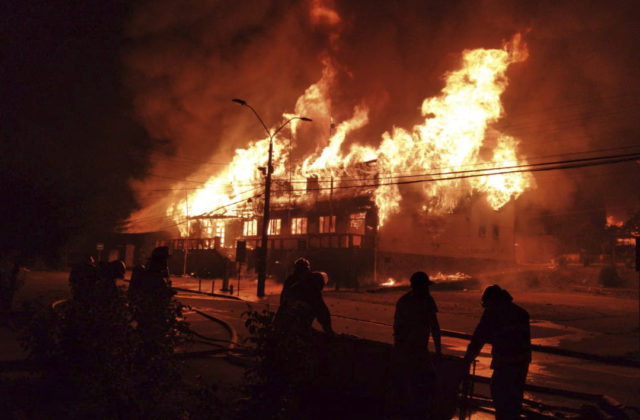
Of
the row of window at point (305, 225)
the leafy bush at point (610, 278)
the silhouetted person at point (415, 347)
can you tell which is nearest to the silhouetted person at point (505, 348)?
the silhouetted person at point (415, 347)

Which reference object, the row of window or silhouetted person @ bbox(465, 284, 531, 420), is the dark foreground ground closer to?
silhouetted person @ bbox(465, 284, 531, 420)

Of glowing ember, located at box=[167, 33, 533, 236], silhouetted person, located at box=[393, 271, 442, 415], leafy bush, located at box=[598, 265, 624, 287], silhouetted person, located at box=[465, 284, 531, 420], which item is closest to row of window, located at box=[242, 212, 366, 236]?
glowing ember, located at box=[167, 33, 533, 236]

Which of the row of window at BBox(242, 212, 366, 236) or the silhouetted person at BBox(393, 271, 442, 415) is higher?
the row of window at BBox(242, 212, 366, 236)

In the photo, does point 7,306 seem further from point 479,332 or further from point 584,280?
point 584,280

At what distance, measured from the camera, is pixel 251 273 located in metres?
40.9

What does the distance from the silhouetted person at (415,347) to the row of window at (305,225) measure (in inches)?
1235

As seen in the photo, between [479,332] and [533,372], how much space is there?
5.16 metres

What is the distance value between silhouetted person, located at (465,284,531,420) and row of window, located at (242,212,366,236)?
3163cm

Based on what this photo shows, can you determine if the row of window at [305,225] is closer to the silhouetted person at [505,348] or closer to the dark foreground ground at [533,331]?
the dark foreground ground at [533,331]

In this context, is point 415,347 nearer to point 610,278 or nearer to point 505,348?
point 505,348

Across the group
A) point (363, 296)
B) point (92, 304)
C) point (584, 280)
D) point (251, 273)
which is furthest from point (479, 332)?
point (584, 280)

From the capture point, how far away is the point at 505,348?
16.3ft

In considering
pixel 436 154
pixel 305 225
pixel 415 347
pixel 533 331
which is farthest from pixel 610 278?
pixel 415 347

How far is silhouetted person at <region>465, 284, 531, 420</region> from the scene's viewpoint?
4.89 m
